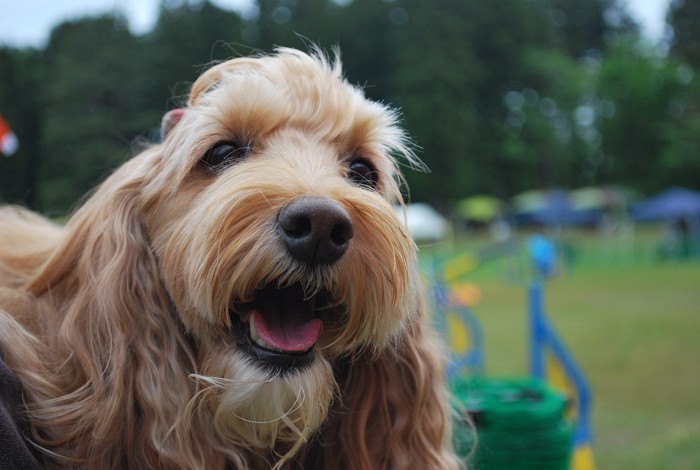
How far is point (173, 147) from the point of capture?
2.38m

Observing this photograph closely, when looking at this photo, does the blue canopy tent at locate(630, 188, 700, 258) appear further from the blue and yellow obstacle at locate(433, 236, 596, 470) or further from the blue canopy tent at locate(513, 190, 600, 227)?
the blue and yellow obstacle at locate(433, 236, 596, 470)

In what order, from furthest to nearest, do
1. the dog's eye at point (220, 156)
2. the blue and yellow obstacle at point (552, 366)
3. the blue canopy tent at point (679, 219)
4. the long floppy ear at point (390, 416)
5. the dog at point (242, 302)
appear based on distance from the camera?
the blue canopy tent at point (679, 219) < the blue and yellow obstacle at point (552, 366) < the long floppy ear at point (390, 416) < the dog's eye at point (220, 156) < the dog at point (242, 302)

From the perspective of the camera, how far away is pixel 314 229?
189 centimetres

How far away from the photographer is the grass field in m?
6.84

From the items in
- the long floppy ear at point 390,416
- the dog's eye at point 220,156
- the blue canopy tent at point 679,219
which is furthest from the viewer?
the blue canopy tent at point 679,219

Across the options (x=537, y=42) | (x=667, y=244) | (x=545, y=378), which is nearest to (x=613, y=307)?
(x=545, y=378)

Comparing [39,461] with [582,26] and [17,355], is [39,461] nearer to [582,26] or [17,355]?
[17,355]

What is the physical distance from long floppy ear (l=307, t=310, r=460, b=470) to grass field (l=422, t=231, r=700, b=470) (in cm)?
445

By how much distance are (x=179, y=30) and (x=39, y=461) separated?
162ft

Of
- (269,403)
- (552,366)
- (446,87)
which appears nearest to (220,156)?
(269,403)

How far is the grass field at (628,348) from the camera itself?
6.84m

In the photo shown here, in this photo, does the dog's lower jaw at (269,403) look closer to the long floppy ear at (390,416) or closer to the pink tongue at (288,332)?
the pink tongue at (288,332)

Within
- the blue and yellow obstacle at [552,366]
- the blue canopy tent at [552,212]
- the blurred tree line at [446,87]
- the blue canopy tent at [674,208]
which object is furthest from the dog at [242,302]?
the blue canopy tent at [552,212]

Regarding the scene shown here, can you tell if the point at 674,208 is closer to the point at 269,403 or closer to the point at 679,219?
the point at 679,219
